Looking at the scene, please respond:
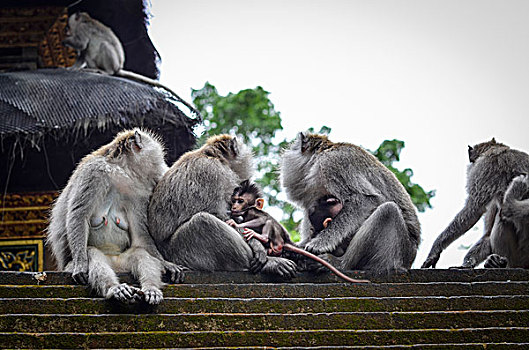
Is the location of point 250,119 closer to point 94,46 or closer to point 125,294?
point 94,46

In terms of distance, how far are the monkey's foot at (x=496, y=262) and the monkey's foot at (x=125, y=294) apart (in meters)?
3.49

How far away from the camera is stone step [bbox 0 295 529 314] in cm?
529

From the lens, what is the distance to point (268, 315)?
525 centimetres

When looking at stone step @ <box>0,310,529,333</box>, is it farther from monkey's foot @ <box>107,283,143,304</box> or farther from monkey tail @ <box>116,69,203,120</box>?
monkey tail @ <box>116,69,203,120</box>

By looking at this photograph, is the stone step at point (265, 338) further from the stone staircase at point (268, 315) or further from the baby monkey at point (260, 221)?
the baby monkey at point (260, 221)

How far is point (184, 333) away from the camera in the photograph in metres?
4.99

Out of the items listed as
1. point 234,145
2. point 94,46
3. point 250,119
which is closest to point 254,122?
point 250,119

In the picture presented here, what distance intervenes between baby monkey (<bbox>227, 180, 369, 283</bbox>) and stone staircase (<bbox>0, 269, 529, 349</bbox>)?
38 centimetres

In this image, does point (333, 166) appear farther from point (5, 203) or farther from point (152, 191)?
point (5, 203)

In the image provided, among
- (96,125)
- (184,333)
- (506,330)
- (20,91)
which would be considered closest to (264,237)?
(184,333)

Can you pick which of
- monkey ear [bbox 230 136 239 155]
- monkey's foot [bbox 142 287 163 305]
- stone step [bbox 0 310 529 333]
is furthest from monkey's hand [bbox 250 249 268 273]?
monkey ear [bbox 230 136 239 155]

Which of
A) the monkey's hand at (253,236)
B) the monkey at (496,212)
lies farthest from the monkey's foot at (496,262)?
the monkey's hand at (253,236)

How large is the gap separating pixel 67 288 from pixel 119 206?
1.11m

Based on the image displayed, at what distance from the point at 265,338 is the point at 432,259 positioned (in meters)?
2.63
